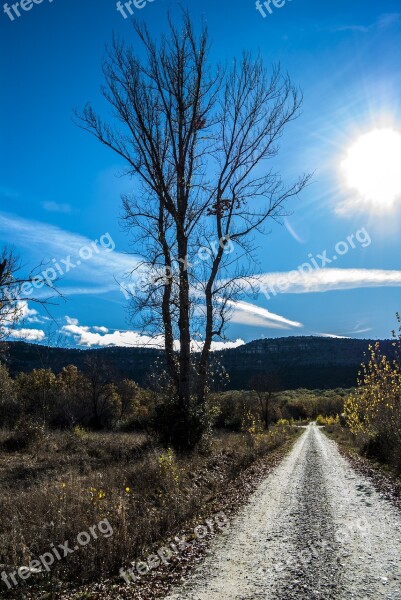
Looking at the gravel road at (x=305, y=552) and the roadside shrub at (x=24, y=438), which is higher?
the gravel road at (x=305, y=552)

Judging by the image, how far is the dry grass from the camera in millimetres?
5930

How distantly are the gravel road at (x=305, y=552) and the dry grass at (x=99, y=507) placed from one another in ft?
3.58

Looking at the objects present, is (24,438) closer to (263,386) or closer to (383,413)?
(383,413)

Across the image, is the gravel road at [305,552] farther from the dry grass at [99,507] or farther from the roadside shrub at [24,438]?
the roadside shrub at [24,438]

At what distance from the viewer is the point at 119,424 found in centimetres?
3728

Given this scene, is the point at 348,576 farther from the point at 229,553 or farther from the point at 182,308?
the point at 182,308

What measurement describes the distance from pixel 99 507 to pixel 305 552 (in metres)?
3.26

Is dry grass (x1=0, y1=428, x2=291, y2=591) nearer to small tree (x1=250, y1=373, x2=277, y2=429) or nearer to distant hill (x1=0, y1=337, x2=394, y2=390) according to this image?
small tree (x1=250, y1=373, x2=277, y2=429)

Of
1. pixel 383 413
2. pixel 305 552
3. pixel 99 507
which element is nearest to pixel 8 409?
pixel 383 413

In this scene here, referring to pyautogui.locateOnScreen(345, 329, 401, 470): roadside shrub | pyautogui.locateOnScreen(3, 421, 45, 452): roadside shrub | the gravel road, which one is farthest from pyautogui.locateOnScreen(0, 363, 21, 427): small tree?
the gravel road

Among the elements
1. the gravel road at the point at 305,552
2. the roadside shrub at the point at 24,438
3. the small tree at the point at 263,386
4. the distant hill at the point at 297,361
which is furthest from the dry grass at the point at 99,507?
the distant hill at the point at 297,361

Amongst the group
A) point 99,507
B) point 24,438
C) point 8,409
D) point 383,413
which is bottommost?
point 24,438

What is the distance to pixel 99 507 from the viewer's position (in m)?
7.11

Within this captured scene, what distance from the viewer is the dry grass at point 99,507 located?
5930 mm
